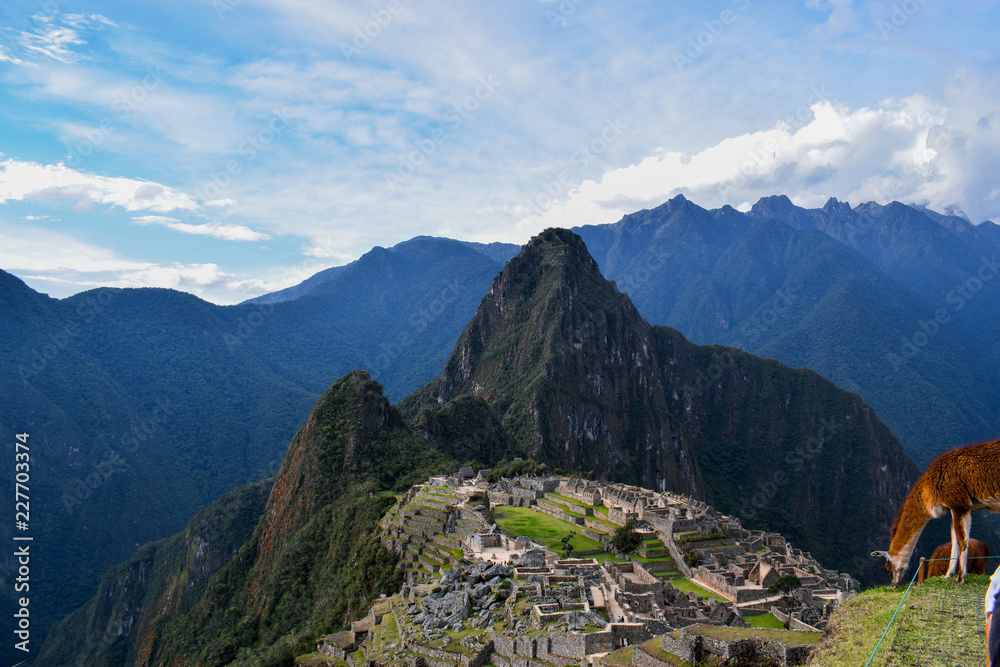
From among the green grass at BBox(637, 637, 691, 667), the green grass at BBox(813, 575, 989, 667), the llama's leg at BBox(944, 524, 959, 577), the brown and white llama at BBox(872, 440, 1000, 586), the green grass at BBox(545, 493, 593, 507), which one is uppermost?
the brown and white llama at BBox(872, 440, 1000, 586)

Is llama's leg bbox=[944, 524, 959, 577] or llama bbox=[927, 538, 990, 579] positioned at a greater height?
llama's leg bbox=[944, 524, 959, 577]

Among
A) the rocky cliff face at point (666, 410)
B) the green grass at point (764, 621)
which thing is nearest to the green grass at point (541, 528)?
the green grass at point (764, 621)

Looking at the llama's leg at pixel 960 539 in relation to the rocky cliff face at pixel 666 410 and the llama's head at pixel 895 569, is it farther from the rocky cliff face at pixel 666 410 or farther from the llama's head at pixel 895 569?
the rocky cliff face at pixel 666 410

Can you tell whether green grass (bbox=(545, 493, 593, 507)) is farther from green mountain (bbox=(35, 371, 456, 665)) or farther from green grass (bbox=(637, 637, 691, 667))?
green grass (bbox=(637, 637, 691, 667))

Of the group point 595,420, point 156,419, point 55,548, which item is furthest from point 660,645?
point 156,419

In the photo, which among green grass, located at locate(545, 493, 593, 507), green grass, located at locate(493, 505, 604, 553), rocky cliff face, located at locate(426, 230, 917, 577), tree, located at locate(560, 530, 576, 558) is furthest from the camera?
rocky cliff face, located at locate(426, 230, 917, 577)

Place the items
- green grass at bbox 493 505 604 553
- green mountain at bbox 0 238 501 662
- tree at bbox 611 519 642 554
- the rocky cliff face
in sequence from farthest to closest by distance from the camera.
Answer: the rocky cliff face, green mountain at bbox 0 238 501 662, green grass at bbox 493 505 604 553, tree at bbox 611 519 642 554

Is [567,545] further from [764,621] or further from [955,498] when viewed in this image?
[955,498]

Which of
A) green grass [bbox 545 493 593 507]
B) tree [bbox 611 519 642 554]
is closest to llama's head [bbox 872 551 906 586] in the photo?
tree [bbox 611 519 642 554]
